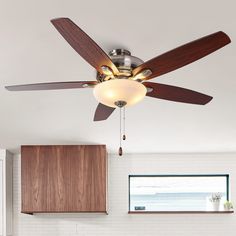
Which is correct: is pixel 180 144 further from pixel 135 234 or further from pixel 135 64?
pixel 135 64

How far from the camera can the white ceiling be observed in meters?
2.18

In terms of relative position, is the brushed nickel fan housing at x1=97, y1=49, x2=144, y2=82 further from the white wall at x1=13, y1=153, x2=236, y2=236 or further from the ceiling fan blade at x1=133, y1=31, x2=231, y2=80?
the white wall at x1=13, y1=153, x2=236, y2=236

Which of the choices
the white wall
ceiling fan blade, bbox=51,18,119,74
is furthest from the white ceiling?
the white wall

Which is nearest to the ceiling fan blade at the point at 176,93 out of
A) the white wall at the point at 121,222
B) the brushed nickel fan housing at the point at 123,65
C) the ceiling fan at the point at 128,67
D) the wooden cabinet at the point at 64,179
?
the ceiling fan at the point at 128,67

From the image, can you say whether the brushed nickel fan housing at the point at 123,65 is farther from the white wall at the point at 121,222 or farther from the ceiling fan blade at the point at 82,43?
Result: the white wall at the point at 121,222

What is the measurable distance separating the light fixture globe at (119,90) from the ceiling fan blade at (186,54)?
0.08m

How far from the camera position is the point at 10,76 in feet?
10.2

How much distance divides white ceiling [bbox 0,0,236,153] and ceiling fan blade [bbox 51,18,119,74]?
0.21 meters

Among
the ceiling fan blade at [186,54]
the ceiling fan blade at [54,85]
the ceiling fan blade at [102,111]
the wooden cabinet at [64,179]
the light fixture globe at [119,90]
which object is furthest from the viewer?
the wooden cabinet at [64,179]

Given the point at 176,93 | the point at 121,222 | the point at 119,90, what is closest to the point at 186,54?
the point at 119,90

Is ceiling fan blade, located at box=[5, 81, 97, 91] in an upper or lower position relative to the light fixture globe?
upper

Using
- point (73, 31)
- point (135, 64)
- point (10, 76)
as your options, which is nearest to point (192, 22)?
point (135, 64)

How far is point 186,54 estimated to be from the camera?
2119mm

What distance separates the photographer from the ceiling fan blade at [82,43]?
1866 mm
